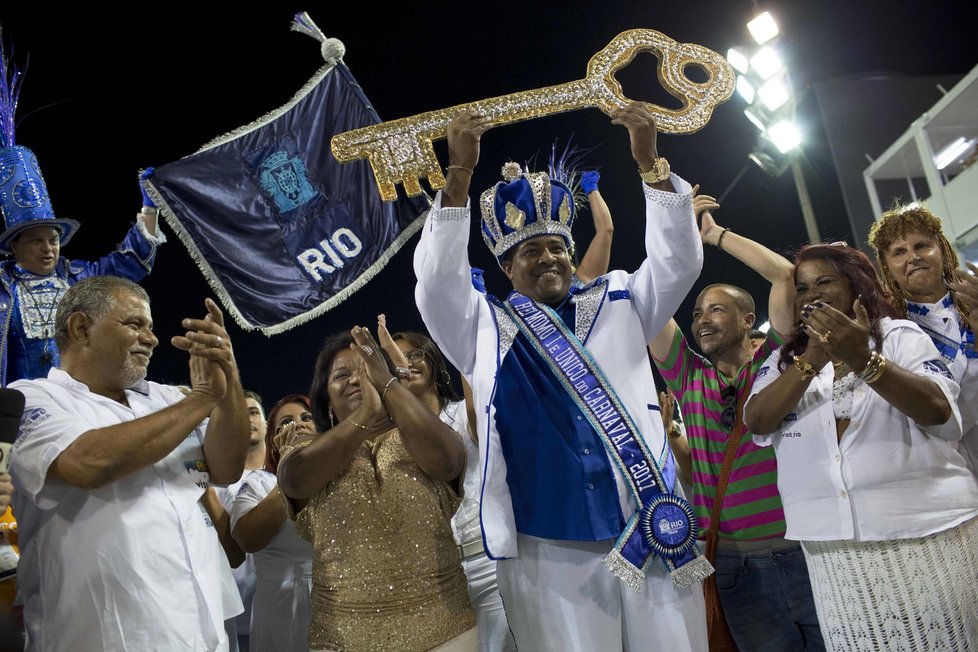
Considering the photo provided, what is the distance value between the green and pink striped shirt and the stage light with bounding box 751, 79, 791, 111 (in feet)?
19.9

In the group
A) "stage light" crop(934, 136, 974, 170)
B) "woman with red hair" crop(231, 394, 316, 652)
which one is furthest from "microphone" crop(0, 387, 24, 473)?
"stage light" crop(934, 136, 974, 170)

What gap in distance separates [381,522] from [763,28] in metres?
7.83

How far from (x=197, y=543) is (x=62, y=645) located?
1.48ft

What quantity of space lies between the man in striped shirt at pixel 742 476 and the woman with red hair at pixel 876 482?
0.51m

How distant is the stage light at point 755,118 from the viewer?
9.30 metres

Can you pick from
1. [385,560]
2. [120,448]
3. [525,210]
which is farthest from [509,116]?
[120,448]

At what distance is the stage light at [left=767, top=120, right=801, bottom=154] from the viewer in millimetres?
9086

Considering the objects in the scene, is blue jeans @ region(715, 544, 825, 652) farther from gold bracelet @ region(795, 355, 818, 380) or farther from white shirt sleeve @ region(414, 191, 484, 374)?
white shirt sleeve @ region(414, 191, 484, 374)

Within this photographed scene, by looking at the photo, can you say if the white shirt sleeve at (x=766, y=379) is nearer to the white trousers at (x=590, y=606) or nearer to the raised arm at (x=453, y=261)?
the white trousers at (x=590, y=606)

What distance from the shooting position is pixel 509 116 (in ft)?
9.87

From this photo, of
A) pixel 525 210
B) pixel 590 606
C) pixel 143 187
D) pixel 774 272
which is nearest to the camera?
pixel 590 606

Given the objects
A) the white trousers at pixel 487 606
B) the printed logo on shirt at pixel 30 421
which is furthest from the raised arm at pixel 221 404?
the white trousers at pixel 487 606

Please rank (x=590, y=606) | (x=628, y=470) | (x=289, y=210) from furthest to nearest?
1. (x=289, y=210)
2. (x=628, y=470)
3. (x=590, y=606)

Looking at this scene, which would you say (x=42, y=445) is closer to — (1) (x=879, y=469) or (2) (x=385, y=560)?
(2) (x=385, y=560)
